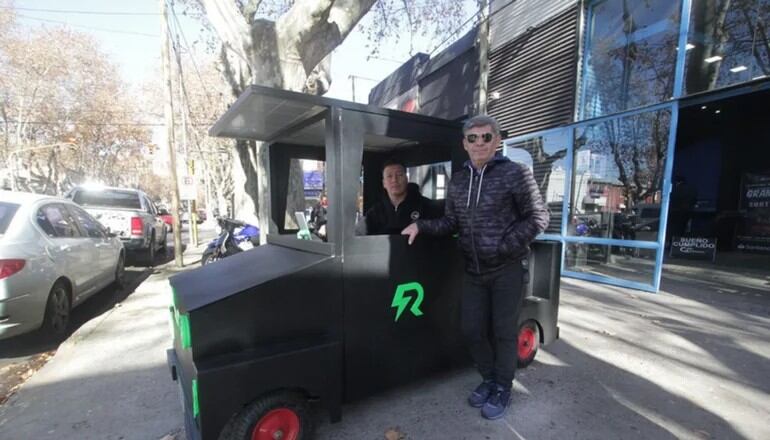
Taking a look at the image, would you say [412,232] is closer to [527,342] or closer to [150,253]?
[527,342]

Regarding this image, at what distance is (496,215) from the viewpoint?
2211mm

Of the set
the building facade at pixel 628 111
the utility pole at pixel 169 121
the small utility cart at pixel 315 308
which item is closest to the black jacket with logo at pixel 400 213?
the small utility cart at pixel 315 308

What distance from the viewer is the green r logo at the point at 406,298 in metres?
2.26

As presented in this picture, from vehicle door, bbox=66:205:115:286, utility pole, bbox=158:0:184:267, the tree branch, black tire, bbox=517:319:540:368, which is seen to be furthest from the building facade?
utility pole, bbox=158:0:184:267

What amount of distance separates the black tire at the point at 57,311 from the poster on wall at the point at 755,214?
538 inches

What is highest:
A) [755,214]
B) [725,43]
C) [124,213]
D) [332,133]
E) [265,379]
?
[725,43]

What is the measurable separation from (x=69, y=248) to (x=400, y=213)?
3.97m

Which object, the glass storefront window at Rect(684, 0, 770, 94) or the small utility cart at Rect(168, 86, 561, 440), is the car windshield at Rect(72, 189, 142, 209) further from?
the glass storefront window at Rect(684, 0, 770, 94)

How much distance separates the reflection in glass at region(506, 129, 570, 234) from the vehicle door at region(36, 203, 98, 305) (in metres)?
7.27

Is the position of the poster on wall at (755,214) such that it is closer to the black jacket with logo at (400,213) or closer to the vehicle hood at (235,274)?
the black jacket with logo at (400,213)

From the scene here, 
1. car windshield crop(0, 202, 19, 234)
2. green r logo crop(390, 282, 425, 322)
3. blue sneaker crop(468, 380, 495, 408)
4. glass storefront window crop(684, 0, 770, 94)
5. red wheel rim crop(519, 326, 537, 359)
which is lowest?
blue sneaker crop(468, 380, 495, 408)

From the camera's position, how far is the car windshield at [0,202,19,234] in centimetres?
330

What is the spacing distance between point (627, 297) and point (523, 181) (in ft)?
14.5

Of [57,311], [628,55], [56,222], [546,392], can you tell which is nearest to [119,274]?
[56,222]
